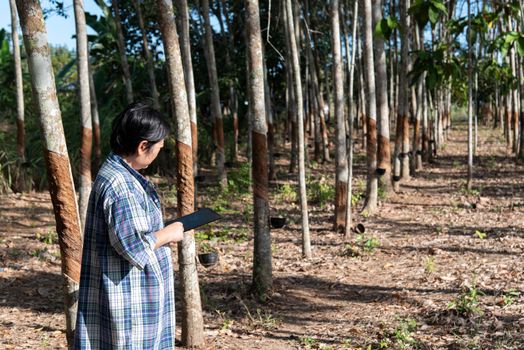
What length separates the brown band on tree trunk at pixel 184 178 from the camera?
15.9 feet

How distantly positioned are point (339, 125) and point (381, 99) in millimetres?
2277

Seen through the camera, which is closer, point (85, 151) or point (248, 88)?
point (248, 88)

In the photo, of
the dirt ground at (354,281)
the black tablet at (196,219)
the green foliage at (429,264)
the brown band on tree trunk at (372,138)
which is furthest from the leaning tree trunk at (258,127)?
the brown band on tree trunk at (372,138)

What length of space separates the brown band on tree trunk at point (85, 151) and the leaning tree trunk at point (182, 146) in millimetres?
4056

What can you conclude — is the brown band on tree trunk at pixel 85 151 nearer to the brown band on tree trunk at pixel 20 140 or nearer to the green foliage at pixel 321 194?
the green foliage at pixel 321 194

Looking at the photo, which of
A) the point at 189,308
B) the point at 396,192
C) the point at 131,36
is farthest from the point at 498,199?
the point at 131,36

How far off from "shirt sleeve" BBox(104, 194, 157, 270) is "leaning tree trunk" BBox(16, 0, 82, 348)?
46.8 inches

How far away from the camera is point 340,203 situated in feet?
29.9

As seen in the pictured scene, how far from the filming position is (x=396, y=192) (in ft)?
40.9

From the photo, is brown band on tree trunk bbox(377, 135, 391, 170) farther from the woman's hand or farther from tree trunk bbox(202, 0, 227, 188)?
the woman's hand

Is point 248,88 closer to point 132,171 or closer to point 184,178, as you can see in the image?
point 184,178

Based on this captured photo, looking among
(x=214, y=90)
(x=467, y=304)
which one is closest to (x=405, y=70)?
(x=214, y=90)

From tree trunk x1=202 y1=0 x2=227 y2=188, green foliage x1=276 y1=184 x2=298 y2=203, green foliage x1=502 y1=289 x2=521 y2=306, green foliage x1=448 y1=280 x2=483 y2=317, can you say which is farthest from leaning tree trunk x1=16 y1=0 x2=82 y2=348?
tree trunk x1=202 y1=0 x2=227 y2=188

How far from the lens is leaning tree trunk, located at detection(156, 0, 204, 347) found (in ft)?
15.7
